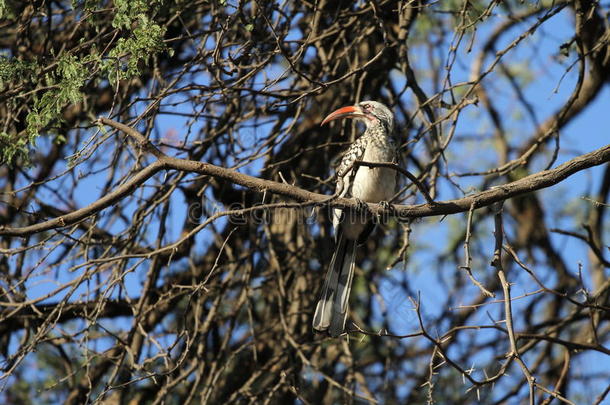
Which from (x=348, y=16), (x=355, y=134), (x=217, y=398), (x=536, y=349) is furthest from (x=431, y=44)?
(x=217, y=398)

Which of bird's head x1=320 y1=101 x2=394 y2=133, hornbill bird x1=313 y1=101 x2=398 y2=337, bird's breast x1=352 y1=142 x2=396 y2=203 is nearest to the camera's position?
hornbill bird x1=313 y1=101 x2=398 y2=337

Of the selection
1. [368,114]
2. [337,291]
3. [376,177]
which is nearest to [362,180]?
[376,177]

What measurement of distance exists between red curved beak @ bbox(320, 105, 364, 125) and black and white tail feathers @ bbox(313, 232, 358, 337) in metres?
0.65

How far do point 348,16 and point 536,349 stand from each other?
2.57 metres

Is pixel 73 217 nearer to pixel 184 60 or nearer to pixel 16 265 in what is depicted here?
pixel 16 265

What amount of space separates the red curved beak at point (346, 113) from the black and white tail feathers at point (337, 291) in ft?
2.12

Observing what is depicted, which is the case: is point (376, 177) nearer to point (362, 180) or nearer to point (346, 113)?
point (362, 180)

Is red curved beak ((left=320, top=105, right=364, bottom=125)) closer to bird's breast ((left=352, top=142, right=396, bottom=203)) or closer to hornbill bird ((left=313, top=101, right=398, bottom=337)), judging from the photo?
hornbill bird ((left=313, top=101, right=398, bottom=337))

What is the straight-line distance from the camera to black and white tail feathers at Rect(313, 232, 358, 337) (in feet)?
11.3

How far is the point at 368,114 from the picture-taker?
4047 millimetres

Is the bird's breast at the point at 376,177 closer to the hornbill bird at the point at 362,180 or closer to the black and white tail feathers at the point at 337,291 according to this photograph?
the hornbill bird at the point at 362,180

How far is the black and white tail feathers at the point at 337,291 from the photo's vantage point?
345 centimetres

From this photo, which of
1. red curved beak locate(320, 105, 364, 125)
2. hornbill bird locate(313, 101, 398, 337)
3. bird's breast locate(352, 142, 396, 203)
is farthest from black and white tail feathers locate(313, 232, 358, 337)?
red curved beak locate(320, 105, 364, 125)

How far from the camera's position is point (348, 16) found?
365 cm
